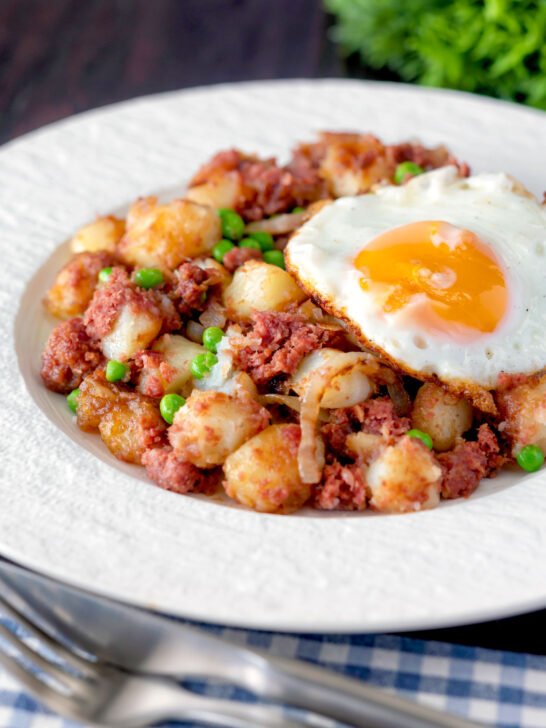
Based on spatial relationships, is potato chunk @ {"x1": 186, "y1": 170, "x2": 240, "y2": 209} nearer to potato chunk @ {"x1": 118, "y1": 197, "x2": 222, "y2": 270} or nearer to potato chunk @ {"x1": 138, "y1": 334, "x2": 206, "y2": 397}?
potato chunk @ {"x1": 118, "y1": 197, "x2": 222, "y2": 270}

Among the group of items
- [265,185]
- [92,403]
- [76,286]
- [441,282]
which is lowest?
[92,403]

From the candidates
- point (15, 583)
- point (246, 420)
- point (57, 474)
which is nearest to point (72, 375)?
point (57, 474)

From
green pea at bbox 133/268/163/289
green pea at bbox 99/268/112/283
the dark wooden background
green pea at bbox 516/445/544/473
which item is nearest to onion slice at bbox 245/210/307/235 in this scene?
green pea at bbox 133/268/163/289

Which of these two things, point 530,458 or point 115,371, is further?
point 115,371

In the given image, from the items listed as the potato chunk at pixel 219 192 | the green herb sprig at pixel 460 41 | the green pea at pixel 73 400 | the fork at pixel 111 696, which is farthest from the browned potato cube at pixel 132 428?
the green herb sprig at pixel 460 41

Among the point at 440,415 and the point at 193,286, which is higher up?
the point at 193,286

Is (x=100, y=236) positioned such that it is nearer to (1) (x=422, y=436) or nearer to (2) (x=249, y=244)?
(2) (x=249, y=244)

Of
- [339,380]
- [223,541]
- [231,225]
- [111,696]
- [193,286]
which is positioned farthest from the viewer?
[231,225]

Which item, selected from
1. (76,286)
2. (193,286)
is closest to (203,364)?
(193,286)
